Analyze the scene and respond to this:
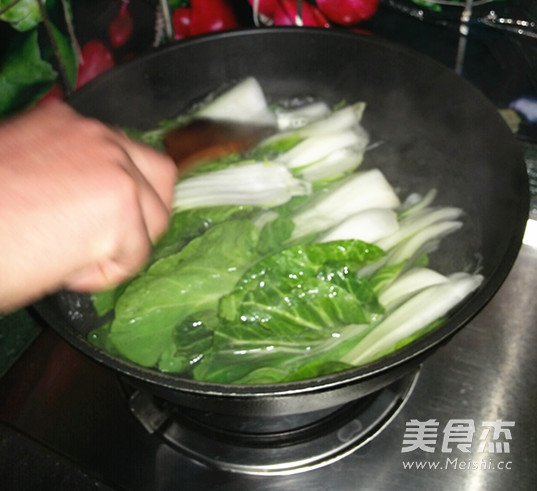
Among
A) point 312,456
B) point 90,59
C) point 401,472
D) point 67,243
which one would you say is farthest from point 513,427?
point 90,59

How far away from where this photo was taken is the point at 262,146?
125 centimetres

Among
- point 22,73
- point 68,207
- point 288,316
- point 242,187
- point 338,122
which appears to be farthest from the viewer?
point 338,122

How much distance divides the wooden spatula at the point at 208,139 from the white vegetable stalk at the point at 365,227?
0.30 meters

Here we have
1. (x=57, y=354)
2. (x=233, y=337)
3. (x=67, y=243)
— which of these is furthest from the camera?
(x=57, y=354)

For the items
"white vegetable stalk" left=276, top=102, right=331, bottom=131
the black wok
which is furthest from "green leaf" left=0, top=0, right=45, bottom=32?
"white vegetable stalk" left=276, top=102, right=331, bottom=131

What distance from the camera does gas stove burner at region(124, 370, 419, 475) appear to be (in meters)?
0.96

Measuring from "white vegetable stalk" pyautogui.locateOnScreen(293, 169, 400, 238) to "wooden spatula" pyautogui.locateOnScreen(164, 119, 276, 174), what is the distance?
220 millimetres

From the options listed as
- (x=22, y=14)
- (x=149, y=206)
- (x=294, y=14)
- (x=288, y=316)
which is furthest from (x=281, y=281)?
(x=294, y=14)

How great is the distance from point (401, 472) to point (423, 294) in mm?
271

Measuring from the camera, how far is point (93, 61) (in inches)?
46.4

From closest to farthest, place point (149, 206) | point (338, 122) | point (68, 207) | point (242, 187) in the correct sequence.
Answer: point (68, 207) → point (149, 206) → point (242, 187) → point (338, 122)

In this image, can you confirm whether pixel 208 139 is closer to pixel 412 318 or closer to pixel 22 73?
pixel 22 73

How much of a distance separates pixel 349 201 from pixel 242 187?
0.20 m

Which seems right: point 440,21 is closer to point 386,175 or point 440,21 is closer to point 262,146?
point 386,175
